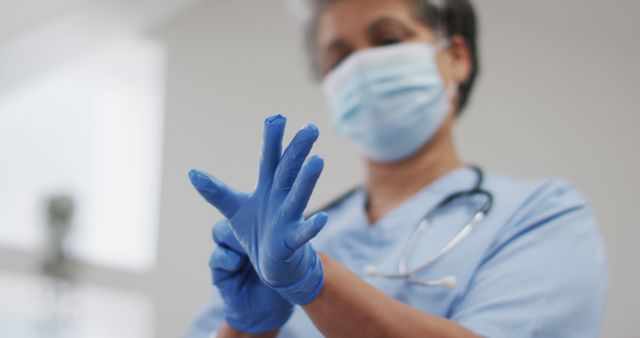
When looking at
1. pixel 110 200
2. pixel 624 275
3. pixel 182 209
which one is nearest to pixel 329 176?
pixel 182 209

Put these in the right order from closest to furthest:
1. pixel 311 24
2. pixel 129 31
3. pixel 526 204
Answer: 1. pixel 526 204
2. pixel 311 24
3. pixel 129 31

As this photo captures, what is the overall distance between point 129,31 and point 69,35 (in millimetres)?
263

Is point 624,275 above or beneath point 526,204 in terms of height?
beneath

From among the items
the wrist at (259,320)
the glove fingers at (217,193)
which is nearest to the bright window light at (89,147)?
the wrist at (259,320)

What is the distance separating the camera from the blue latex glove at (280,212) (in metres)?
0.77

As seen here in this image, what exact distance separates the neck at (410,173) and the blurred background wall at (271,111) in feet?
0.94

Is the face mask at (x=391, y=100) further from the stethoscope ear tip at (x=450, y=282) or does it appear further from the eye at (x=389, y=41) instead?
the stethoscope ear tip at (x=450, y=282)

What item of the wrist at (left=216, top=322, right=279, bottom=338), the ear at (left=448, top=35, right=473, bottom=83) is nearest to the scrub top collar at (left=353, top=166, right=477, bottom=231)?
the ear at (left=448, top=35, right=473, bottom=83)

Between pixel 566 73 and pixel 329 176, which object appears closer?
pixel 566 73

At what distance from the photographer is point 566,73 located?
6.72 feet

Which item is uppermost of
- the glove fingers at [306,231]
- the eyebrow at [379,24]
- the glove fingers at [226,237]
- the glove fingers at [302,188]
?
the eyebrow at [379,24]

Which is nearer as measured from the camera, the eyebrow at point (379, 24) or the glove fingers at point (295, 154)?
the glove fingers at point (295, 154)

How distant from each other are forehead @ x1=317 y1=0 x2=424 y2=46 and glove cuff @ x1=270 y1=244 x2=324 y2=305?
686 mm

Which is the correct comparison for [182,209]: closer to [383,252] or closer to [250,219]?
[383,252]
